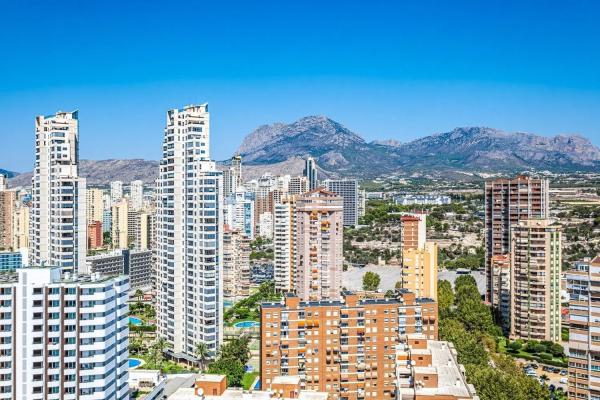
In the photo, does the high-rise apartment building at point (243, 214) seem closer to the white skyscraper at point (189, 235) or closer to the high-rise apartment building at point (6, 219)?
the high-rise apartment building at point (6, 219)

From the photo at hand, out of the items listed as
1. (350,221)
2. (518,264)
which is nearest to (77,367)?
(518,264)

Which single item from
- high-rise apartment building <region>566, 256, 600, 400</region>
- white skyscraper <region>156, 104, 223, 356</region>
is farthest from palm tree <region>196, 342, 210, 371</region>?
high-rise apartment building <region>566, 256, 600, 400</region>

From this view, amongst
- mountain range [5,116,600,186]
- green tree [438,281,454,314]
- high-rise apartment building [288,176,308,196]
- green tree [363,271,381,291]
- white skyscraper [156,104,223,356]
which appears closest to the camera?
white skyscraper [156,104,223,356]

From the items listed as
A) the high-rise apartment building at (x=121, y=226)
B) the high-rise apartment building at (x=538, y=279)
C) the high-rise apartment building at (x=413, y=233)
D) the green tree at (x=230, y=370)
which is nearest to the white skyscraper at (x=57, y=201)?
the green tree at (x=230, y=370)

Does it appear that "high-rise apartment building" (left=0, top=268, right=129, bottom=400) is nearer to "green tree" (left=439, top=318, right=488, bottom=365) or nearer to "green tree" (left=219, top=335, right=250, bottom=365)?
"green tree" (left=219, top=335, right=250, bottom=365)

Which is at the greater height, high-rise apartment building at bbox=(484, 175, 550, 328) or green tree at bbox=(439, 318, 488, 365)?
high-rise apartment building at bbox=(484, 175, 550, 328)

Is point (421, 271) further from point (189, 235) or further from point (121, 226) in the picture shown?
point (121, 226)

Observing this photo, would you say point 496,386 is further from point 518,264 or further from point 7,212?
point 7,212

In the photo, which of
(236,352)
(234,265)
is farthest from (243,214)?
(236,352)
